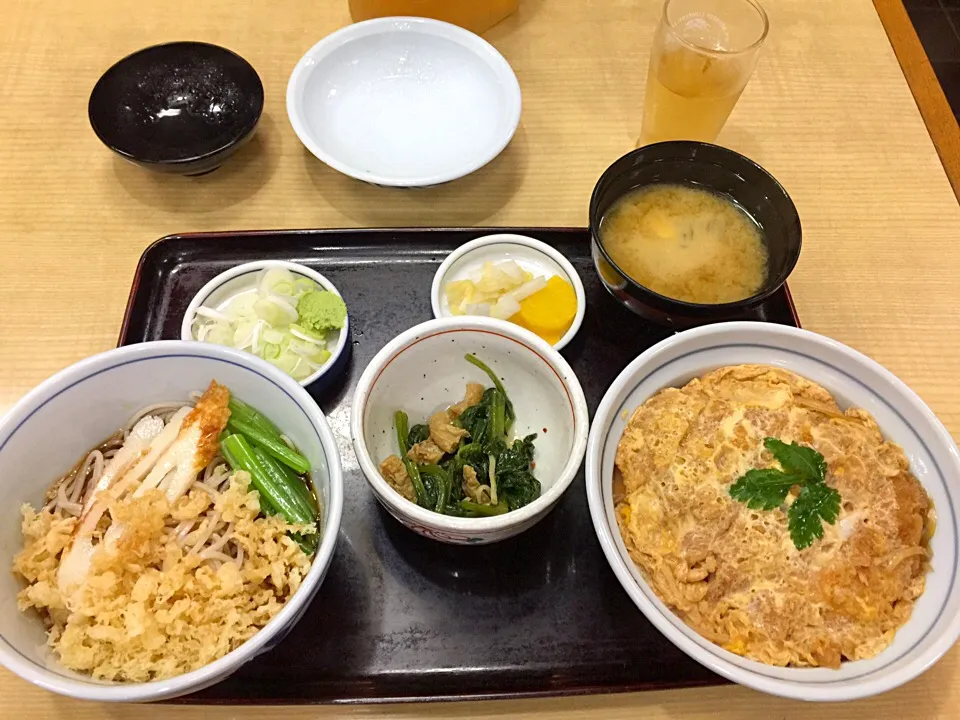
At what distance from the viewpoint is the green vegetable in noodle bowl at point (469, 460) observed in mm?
1244

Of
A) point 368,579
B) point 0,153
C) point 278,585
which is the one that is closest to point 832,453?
point 368,579

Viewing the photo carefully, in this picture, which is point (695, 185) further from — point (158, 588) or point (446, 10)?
point (158, 588)

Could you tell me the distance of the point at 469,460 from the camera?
130 centimetres

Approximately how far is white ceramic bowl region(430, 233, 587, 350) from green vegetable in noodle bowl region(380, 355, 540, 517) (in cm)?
29

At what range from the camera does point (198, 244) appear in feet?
5.38

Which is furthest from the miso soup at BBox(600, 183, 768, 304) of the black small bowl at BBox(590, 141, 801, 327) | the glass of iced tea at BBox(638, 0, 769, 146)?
the glass of iced tea at BBox(638, 0, 769, 146)

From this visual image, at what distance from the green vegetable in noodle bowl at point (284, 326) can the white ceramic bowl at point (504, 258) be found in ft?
0.82

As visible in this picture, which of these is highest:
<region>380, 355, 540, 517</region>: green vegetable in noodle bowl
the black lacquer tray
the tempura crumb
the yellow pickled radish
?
the yellow pickled radish

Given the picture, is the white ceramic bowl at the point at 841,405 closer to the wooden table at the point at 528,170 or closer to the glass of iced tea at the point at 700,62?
the wooden table at the point at 528,170

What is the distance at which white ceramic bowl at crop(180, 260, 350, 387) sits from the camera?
57.8 inches

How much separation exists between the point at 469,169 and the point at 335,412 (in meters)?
0.71

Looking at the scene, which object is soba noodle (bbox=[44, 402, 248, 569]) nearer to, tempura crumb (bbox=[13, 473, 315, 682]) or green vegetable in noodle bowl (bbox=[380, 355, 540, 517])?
tempura crumb (bbox=[13, 473, 315, 682])

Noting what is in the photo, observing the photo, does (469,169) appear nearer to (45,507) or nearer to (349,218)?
(349,218)

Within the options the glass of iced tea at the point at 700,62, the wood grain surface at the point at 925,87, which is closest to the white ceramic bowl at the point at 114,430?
the glass of iced tea at the point at 700,62
